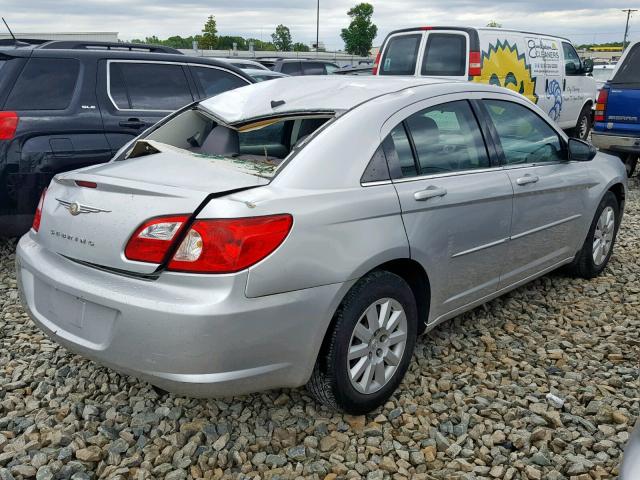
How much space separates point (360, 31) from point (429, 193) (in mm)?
85326

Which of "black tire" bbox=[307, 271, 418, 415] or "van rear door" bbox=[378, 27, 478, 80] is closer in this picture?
"black tire" bbox=[307, 271, 418, 415]

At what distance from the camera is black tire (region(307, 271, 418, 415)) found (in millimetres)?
2670

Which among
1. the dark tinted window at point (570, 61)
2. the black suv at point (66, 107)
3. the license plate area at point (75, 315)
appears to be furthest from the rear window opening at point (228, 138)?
the dark tinted window at point (570, 61)

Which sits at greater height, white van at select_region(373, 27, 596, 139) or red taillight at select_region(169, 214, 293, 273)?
white van at select_region(373, 27, 596, 139)

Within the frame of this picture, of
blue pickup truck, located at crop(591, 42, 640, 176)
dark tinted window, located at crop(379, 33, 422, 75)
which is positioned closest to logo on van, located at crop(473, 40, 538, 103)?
dark tinted window, located at crop(379, 33, 422, 75)

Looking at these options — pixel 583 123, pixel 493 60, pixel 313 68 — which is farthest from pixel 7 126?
pixel 313 68

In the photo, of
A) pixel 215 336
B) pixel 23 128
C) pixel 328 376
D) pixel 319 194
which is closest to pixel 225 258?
pixel 215 336

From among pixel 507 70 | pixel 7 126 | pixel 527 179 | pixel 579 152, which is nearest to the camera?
pixel 527 179

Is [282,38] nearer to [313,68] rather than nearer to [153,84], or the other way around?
[313,68]

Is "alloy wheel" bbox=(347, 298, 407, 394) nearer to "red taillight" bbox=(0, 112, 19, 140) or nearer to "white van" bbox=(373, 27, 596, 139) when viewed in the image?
"red taillight" bbox=(0, 112, 19, 140)

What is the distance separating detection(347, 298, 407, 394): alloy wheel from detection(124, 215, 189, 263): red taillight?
0.88 metres

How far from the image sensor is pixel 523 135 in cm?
395

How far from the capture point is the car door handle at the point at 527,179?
12.0ft

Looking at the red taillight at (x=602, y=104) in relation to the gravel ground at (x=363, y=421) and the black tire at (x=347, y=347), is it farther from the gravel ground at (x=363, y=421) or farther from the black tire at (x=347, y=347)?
the black tire at (x=347, y=347)
